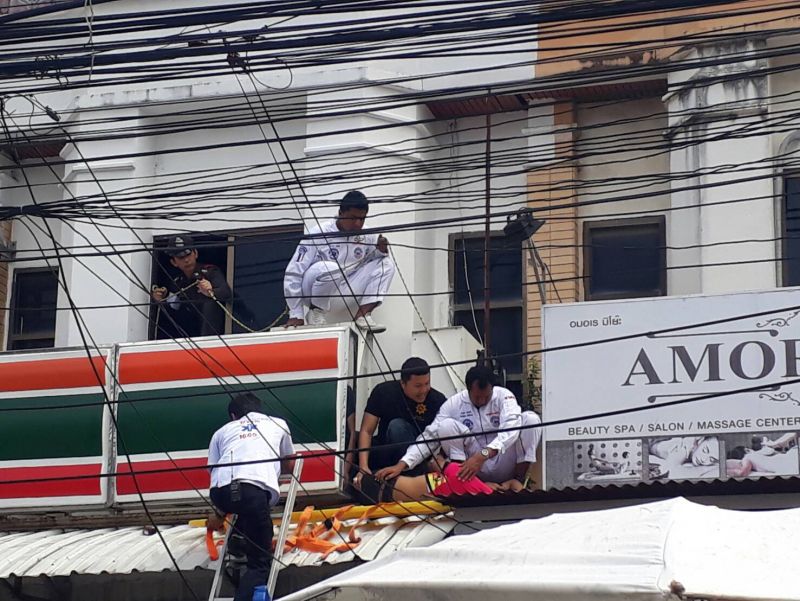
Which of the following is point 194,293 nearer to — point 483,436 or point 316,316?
point 316,316

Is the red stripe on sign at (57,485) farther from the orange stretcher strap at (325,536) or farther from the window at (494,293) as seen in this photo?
the window at (494,293)

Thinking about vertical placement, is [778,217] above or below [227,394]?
above

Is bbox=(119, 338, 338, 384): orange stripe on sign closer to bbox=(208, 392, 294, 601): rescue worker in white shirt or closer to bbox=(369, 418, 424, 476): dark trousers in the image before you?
bbox=(369, 418, 424, 476): dark trousers

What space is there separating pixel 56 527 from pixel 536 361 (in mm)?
4062

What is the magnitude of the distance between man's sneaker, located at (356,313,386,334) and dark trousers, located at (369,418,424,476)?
1.13m

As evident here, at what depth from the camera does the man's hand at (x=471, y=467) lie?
9734mm

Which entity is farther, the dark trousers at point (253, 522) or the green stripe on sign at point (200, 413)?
the green stripe on sign at point (200, 413)

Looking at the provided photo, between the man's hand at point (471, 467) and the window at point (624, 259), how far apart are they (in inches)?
131

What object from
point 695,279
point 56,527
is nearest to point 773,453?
point 695,279

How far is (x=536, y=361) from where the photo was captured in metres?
12.0

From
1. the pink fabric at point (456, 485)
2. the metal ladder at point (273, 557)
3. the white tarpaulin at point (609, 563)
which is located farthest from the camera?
the pink fabric at point (456, 485)

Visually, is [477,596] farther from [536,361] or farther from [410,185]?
[410,185]

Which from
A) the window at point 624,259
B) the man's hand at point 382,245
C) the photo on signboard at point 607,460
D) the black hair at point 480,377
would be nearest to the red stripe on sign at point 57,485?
the man's hand at point 382,245

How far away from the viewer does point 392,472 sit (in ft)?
33.0
